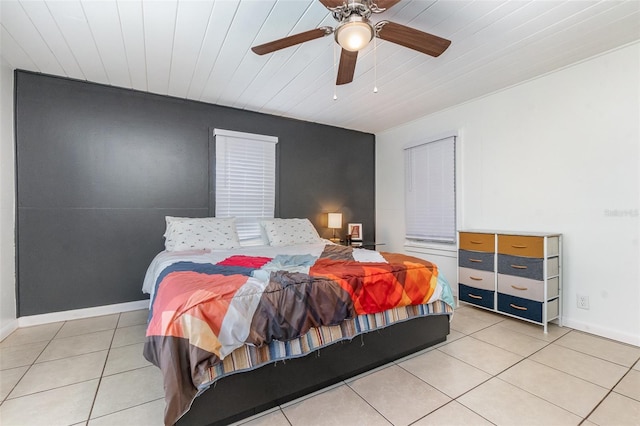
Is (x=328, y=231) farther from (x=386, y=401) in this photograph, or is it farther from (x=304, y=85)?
(x=386, y=401)

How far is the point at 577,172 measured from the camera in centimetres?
285

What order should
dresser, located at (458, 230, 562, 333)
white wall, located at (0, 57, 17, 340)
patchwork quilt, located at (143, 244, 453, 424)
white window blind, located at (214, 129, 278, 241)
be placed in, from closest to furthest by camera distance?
patchwork quilt, located at (143, 244, 453, 424) → white wall, located at (0, 57, 17, 340) → dresser, located at (458, 230, 562, 333) → white window blind, located at (214, 129, 278, 241)

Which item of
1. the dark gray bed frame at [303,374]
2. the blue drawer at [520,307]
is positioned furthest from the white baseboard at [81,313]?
the blue drawer at [520,307]

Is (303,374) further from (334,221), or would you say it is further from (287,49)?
(334,221)

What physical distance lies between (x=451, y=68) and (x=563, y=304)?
8.59ft

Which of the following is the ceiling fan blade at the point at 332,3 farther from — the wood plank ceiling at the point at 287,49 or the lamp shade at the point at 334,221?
the lamp shade at the point at 334,221

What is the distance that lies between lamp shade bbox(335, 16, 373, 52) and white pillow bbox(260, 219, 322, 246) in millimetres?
2390

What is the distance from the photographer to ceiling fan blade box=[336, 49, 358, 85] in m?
2.11

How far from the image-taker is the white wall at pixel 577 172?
8.38 ft

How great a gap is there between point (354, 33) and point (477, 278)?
2.89m

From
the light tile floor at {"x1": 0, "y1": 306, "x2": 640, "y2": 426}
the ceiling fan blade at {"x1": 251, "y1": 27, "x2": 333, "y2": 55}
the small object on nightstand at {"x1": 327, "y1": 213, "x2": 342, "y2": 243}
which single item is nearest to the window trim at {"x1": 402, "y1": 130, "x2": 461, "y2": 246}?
the small object on nightstand at {"x1": 327, "y1": 213, "x2": 342, "y2": 243}

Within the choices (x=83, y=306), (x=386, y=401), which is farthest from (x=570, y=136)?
(x=83, y=306)

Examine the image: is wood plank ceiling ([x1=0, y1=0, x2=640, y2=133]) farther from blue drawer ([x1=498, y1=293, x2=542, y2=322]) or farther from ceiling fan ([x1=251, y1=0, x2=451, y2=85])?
blue drawer ([x1=498, y1=293, x2=542, y2=322])

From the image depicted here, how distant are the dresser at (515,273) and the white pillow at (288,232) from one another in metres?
1.92
